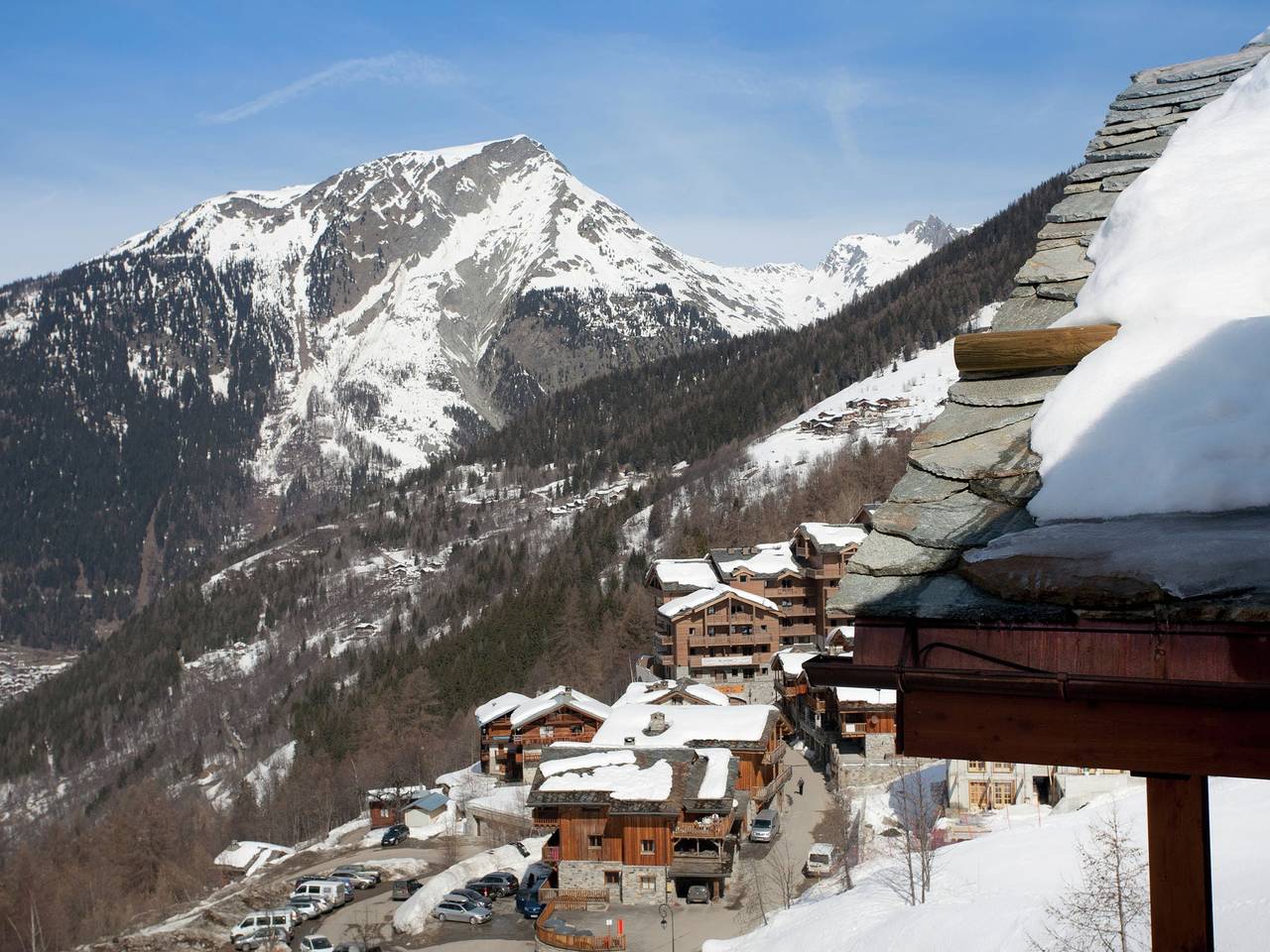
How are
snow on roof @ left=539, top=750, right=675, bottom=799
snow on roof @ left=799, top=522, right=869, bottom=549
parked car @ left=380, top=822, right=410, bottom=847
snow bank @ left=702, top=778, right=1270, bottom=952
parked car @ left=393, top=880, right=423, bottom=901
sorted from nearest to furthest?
1. snow bank @ left=702, top=778, right=1270, bottom=952
2. snow on roof @ left=539, top=750, right=675, bottom=799
3. parked car @ left=393, top=880, right=423, bottom=901
4. parked car @ left=380, top=822, right=410, bottom=847
5. snow on roof @ left=799, top=522, right=869, bottom=549

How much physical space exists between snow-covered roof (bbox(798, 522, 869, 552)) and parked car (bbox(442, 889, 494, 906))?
33.9 m

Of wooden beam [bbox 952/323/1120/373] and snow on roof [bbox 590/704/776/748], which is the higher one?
Result: wooden beam [bbox 952/323/1120/373]

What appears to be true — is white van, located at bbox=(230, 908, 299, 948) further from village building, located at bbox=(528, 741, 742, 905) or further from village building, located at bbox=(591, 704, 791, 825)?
village building, located at bbox=(591, 704, 791, 825)

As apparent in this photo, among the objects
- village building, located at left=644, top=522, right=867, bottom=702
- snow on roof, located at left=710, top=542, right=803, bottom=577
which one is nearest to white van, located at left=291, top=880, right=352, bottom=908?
village building, located at left=644, top=522, right=867, bottom=702

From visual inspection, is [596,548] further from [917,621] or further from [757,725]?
[917,621]

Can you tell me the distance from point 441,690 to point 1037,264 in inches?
3362

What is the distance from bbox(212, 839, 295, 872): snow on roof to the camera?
184ft

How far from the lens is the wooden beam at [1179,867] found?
3.04 m

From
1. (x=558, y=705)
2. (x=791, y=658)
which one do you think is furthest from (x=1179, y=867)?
(x=791, y=658)

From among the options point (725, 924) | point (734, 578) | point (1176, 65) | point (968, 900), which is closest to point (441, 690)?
point (734, 578)

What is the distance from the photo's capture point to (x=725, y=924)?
33.5 metres

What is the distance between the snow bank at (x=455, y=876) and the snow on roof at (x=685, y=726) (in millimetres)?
5910

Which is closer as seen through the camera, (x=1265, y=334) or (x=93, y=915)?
(x=1265, y=334)

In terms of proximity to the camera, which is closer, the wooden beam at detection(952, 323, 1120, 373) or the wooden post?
the wooden post
